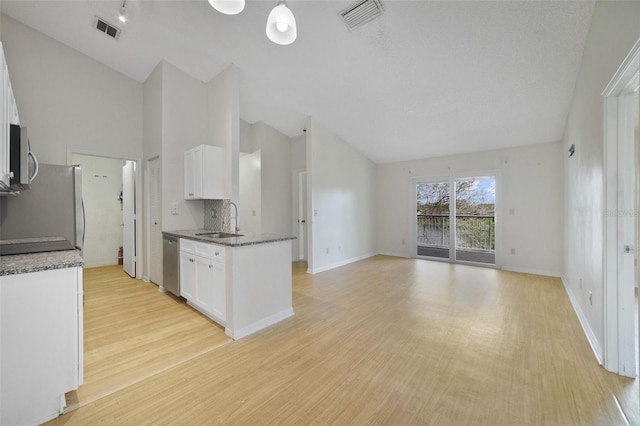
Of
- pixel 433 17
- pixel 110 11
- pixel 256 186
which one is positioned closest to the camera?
pixel 433 17

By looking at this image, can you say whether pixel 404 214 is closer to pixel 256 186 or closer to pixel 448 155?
pixel 448 155

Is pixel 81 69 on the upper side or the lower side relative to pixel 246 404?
upper

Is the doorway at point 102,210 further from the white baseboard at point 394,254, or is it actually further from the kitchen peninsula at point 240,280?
the white baseboard at point 394,254

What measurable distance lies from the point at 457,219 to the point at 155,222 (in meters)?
5.81

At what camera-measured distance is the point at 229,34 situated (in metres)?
3.10

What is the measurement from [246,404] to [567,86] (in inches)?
183

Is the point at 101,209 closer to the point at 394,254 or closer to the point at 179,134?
the point at 179,134

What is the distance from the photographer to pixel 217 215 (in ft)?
13.1

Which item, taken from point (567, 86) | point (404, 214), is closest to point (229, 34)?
point (567, 86)

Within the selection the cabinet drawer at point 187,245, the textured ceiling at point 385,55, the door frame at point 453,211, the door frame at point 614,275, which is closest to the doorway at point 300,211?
the textured ceiling at point 385,55

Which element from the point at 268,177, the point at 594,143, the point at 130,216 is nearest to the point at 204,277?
the point at 130,216

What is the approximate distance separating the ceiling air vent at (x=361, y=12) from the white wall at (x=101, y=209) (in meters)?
5.26

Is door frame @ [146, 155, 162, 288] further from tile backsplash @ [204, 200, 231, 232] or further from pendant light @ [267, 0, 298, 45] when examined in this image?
pendant light @ [267, 0, 298, 45]

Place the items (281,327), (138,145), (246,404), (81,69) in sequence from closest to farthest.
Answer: (246,404), (281,327), (81,69), (138,145)
